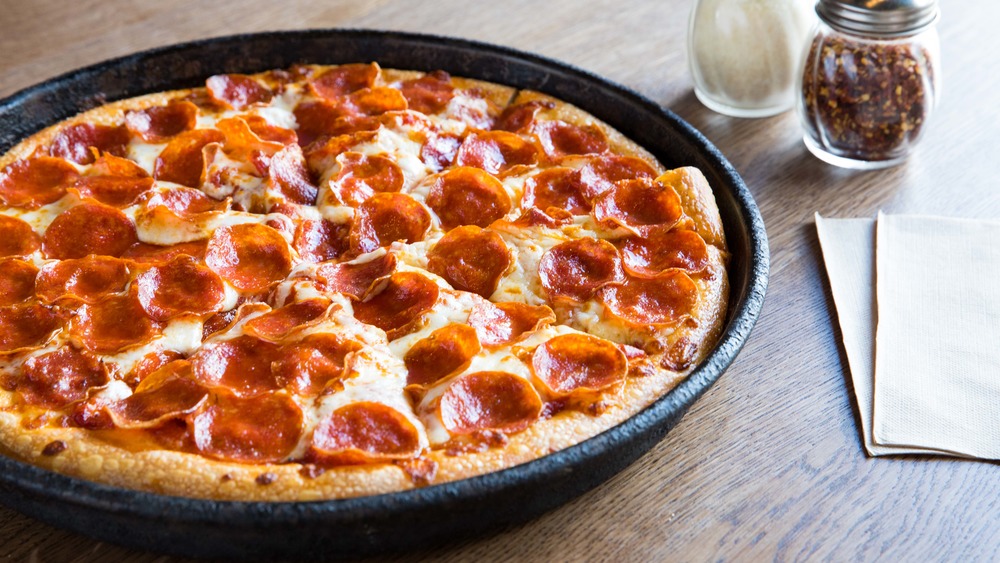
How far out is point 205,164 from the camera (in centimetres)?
255

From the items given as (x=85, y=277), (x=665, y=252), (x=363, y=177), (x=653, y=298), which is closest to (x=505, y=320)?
(x=653, y=298)

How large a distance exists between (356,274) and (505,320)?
39cm

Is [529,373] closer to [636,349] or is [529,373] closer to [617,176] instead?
[636,349]

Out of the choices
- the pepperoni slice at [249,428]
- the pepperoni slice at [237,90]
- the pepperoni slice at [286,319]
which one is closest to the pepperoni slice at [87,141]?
the pepperoni slice at [237,90]

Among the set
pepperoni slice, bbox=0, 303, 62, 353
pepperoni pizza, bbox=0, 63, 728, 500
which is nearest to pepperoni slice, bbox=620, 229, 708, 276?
pepperoni pizza, bbox=0, 63, 728, 500

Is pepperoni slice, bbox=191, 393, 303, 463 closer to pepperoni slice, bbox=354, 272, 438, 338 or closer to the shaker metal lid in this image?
pepperoni slice, bbox=354, 272, 438, 338

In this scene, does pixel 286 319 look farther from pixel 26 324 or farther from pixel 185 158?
pixel 185 158

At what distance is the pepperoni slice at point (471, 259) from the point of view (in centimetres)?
225

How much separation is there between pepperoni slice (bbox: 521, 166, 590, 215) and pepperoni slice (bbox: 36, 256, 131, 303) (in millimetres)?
1013

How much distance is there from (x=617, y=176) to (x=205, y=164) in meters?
1.11

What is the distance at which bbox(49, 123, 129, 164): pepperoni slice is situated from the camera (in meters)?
2.71

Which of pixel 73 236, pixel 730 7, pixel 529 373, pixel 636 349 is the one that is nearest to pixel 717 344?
pixel 636 349

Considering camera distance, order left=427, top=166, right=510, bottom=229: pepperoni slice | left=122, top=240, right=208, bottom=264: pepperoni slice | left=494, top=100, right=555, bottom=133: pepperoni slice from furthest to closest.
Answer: left=494, top=100, right=555, bottom=133: pepperoni slice
left=427, top=166, right=510, bottom=229: pepperoni slice
left=122, top=240, right=208, bottom=264: pepperoni slice

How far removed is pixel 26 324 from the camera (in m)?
2.15
